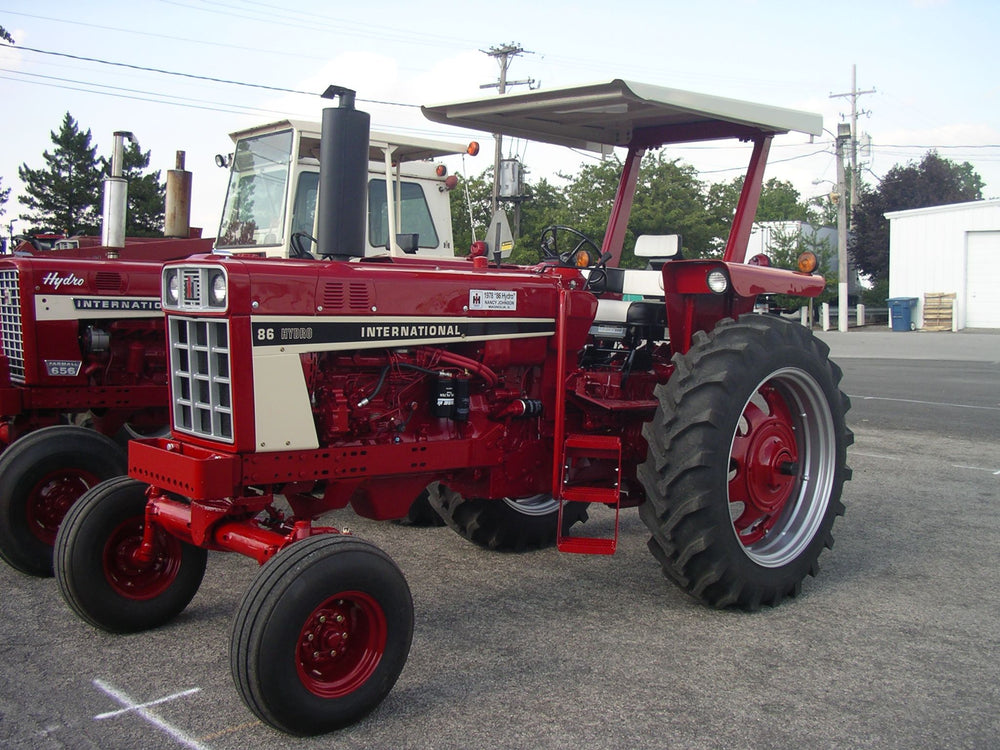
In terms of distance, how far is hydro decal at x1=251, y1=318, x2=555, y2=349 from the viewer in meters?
3.55

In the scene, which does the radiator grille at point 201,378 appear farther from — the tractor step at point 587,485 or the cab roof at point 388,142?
the cab roof at point 388,142

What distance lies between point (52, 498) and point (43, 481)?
11cm

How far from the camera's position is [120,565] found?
4.05 meters

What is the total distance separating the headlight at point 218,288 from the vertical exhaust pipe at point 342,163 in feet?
1.55

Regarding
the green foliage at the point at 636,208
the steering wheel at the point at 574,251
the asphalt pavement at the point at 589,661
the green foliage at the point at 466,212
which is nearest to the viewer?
the asphalt pavement at the point at 589,661

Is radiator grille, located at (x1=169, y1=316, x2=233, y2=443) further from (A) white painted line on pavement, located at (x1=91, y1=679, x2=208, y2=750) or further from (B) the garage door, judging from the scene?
(B) the garage door

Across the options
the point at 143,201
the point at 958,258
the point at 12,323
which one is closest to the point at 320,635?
the point at 12,323

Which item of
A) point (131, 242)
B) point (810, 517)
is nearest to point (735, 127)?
point (810, 517)

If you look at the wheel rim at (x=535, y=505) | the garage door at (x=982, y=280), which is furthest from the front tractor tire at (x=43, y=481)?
the garage door at (x=982, y=280)

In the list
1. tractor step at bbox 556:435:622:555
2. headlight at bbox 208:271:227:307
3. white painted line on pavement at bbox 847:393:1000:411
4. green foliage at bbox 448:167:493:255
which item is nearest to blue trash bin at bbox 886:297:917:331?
green foliage at bbox 448:167:493:255

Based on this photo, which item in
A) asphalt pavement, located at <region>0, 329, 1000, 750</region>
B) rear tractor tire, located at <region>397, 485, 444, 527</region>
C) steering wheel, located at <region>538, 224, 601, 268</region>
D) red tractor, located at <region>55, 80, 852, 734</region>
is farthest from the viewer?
rear tractor tire, located at <region>397, 485, 444, 527</region>

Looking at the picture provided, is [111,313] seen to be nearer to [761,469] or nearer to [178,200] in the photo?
[178,200]

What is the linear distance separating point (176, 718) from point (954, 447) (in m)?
7.92

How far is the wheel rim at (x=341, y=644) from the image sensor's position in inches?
128
